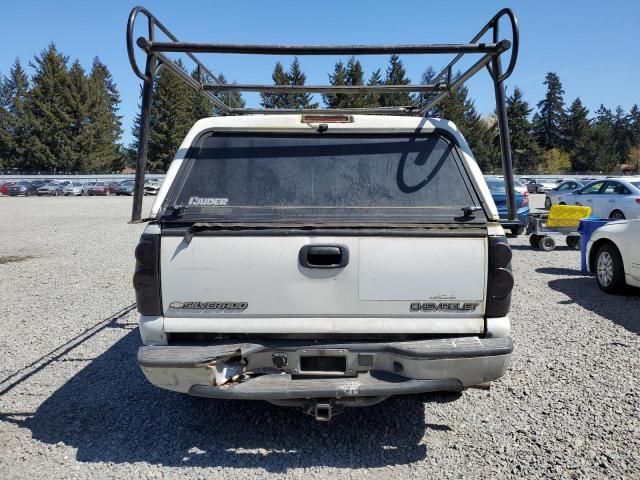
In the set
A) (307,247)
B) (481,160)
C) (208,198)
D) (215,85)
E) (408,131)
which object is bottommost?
(307,247)

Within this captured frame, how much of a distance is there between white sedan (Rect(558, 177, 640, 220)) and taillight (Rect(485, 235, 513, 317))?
14.2m

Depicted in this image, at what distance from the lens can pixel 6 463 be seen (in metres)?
3.25

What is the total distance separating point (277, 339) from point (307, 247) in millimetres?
620

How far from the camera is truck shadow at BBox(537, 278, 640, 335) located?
6414mm

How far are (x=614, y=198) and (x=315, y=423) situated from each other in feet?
50.4

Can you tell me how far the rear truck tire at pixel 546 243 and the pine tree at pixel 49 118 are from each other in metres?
71.8

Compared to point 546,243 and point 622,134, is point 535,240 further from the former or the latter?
point 622,134

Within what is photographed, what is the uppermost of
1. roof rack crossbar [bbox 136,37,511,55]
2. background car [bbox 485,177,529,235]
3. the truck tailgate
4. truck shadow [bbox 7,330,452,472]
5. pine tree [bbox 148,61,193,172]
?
pine tree [bbox 148,61,193,172]

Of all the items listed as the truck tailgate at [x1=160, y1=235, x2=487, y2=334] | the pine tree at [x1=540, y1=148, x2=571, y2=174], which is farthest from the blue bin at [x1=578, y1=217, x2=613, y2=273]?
the pine tree at [x1=540, y1=148, x2=571, y2=174]

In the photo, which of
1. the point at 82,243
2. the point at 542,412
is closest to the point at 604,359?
the point at 542,412

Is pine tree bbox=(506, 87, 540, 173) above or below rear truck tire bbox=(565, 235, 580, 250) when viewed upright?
above

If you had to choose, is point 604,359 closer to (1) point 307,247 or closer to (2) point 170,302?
(1) point 307,247

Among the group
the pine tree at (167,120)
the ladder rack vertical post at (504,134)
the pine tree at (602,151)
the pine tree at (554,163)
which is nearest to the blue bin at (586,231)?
the ladder rack vertical post at (504,134)

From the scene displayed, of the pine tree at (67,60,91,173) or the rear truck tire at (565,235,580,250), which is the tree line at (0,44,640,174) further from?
the rear truck tire at (565,235,580,250)
